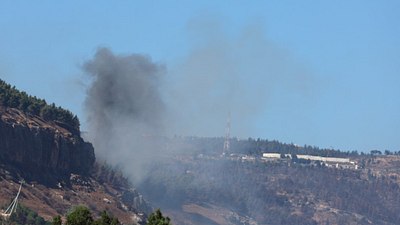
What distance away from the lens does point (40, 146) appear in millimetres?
158250

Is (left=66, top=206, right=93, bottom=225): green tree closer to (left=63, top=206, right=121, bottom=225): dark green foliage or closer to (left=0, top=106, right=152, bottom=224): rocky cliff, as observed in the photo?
(left=63, top=206, right=121, bottom=225): dark green foliage

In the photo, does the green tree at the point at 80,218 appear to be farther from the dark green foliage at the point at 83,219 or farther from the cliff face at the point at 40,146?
the cliff face at the point at 40,146

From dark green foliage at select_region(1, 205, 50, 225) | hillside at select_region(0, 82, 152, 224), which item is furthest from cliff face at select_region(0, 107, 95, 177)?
dark green foliage at select_region(1, 205, 50, 225)

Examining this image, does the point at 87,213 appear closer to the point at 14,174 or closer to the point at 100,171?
the point at 14,174

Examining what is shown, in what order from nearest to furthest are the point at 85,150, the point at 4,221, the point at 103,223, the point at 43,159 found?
the point at 103,223 < the point at 4,221 < the point at 43,159 < the point at 85,150

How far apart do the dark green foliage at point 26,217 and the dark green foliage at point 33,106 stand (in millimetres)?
41107

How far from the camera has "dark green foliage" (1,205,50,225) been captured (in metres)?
118

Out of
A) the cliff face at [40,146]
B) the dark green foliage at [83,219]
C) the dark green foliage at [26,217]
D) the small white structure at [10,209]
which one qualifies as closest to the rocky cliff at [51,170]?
the cliff face at [40,146]

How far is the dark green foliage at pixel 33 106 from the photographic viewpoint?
164375 millimetres

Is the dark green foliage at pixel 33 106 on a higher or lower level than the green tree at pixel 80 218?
higher

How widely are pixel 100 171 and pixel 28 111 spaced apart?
1801 centimetres

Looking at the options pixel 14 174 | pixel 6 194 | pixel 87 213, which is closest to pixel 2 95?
pixel 14 174

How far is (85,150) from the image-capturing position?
6786 inches

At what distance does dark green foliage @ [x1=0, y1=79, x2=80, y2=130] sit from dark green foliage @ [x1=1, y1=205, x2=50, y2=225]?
4111cm
